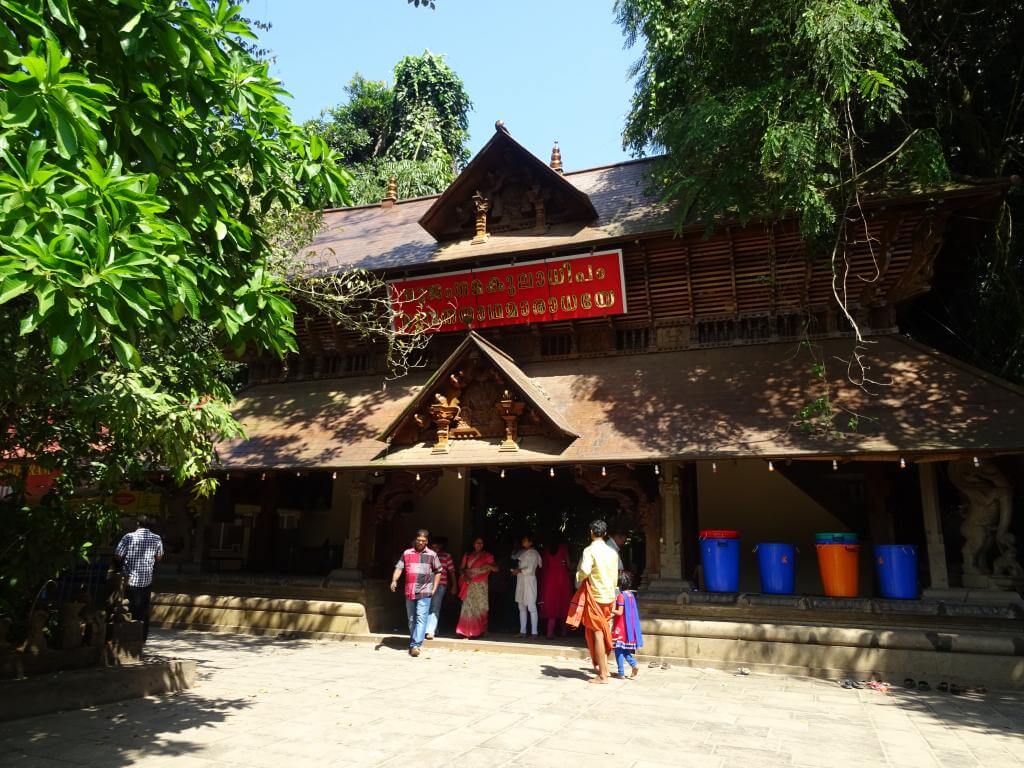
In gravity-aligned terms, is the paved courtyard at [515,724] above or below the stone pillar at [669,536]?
below

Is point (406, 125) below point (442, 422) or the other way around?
the other way around

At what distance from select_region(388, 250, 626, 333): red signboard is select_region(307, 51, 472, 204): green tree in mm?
17059

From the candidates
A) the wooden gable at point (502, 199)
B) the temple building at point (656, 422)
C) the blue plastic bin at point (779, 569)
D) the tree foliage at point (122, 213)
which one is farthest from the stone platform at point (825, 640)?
the wooden gable at point (502, 199)

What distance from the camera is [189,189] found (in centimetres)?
407

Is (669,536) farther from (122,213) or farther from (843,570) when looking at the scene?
(122,213)

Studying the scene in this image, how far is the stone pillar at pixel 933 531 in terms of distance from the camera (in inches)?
333

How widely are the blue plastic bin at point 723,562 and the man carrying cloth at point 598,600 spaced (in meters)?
2.42

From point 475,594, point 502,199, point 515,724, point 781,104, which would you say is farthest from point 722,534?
point 502,199

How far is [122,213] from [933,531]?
9.69 metres

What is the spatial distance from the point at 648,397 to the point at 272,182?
23.2 ft

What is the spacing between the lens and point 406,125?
3209 centimetres

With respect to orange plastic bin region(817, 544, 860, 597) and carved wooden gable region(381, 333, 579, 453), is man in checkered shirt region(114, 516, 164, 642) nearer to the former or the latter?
carved wooden gable region(381, 333, 579, 453)

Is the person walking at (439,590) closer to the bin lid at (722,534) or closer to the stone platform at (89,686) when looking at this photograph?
the stone platform at (89,686)

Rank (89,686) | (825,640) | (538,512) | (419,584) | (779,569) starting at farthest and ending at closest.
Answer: (538,512)
(419,584)
(779,569)
(825,640)
(89,686)
